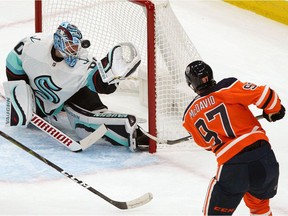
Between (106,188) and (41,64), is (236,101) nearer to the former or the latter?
(106,188)

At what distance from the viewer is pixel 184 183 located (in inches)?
139

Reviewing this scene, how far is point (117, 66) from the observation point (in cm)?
375

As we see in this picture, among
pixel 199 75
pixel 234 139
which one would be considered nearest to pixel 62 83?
pixel 199 75

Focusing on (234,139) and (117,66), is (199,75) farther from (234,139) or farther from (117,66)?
(117,66)

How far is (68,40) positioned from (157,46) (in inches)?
15.3

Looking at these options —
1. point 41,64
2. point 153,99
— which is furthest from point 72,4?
point 153,99

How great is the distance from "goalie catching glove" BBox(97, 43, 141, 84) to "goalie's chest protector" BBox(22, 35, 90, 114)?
0.15 meters

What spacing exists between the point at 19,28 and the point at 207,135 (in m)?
2.73

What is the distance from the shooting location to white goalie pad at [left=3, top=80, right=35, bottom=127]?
391cm

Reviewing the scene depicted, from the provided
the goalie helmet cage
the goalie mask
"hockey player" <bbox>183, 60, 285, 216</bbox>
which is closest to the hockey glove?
"hockey player" <bbox>183, 60, 285, 216</bbox>

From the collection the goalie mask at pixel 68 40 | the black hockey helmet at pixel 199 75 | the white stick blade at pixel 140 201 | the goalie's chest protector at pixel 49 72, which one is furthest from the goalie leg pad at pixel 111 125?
the black hockey helmet at pixel 199 75

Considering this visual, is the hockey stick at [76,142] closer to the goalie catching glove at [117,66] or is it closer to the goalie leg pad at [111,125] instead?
the goalie leg pad at [111,125]

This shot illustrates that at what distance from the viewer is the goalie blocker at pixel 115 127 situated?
3855 mm

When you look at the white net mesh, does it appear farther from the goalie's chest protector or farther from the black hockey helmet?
the black hockey helmet
